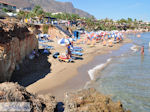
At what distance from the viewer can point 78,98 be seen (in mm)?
5645

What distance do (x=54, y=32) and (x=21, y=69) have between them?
77.6 feet

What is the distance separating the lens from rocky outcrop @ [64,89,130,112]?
17.1 ft

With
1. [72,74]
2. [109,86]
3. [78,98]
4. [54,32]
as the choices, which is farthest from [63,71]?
[54,32]

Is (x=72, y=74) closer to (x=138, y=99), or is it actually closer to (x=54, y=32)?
(x=138, y=99)

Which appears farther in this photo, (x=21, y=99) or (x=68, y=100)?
(x=68, y=100)

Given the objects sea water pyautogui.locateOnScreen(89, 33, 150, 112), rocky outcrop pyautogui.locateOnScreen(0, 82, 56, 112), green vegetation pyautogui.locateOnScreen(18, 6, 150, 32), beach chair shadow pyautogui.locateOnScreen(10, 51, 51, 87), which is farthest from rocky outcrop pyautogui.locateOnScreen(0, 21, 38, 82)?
green vegetation pyautogui.locateOnScreen(18, 6, 150, 32)

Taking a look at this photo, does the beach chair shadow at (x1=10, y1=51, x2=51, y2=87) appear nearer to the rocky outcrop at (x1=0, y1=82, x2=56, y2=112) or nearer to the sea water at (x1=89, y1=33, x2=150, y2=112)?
the sea water at (x1=89, y1=33, x2=150, y2=112)

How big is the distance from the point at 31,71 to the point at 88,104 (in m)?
7.82

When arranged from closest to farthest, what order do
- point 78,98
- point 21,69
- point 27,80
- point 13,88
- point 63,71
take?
point 13,88
point 78,98
point 27,80
point 21,69
point 63,71

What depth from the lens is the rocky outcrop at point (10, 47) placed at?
8975 mm

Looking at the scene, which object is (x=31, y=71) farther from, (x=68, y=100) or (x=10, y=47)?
(x=68, y=100)

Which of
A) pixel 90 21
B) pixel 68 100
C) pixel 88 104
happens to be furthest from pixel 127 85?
pixel 90 21

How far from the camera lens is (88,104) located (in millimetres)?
5461

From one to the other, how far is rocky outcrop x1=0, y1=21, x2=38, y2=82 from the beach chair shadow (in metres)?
0.63
